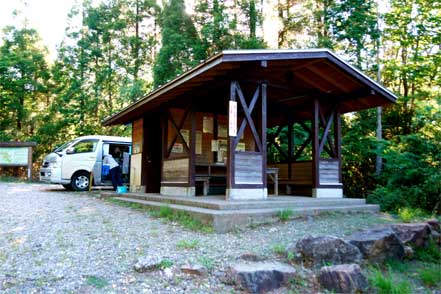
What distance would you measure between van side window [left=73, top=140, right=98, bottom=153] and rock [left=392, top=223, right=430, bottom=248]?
422 inches

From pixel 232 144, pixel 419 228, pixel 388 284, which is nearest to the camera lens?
pixel 388 284

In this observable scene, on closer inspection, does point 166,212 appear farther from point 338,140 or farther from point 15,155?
point 15,155

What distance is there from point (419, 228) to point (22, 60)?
78.3 ft

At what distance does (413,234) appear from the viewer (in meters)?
5.99

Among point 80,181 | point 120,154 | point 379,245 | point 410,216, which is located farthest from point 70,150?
point 379,245

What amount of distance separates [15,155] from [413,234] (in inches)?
690

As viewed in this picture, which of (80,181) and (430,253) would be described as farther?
(80,181)

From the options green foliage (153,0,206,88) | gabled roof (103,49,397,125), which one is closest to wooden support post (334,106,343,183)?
gabled roof (103,49,397,125)

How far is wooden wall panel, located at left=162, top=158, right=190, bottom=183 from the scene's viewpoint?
9.30m

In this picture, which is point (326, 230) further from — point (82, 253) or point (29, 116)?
point (29, 116)

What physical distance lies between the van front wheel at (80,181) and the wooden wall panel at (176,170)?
4.50m

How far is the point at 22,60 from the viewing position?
22.7 metres

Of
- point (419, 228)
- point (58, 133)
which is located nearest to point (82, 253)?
point (419, 228)

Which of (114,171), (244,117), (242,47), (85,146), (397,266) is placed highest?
(242,47)
